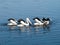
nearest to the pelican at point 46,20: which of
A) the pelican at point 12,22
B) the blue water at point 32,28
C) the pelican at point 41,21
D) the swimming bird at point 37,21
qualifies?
the pelican at point 41,21

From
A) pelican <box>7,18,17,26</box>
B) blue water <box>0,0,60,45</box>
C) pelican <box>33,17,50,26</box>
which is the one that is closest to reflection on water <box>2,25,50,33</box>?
blue water <box>0,0,60,45</box>

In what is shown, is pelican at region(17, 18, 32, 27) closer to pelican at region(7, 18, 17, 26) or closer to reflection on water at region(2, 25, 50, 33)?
pelican at region(7, 18, 17, 26)

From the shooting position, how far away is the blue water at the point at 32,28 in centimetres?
2491

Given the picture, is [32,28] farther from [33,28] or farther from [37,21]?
[37,21]

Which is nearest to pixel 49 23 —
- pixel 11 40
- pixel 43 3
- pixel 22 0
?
pixel 11 40

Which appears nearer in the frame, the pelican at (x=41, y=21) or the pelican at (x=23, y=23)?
the pelican at (x=23, y=23)

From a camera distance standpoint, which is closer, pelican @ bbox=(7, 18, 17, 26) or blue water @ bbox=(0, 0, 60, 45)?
blue water @ bbox=(0, 0, 60, 45)

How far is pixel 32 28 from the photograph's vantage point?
29.2 metres

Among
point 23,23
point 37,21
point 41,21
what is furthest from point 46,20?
point 23,23

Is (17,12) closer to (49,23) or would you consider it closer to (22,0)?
(49,23)

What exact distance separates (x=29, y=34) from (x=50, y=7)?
1298 centimetres

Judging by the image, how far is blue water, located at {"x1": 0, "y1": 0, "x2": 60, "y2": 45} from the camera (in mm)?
24906

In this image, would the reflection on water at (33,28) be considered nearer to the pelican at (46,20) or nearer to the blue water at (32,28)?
the blue water at (32,28)

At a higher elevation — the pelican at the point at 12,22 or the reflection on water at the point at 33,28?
the pelican at the point at 12,22
